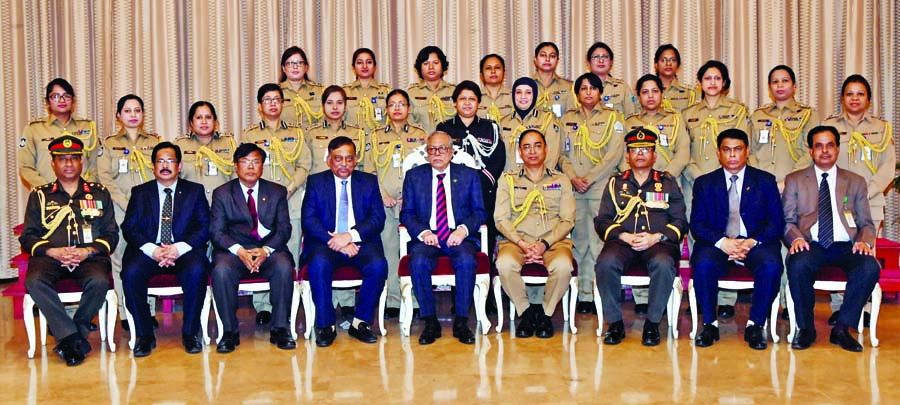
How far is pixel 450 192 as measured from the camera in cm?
595

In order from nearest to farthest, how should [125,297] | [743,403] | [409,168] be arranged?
[743,403], [125,297], [409,168]

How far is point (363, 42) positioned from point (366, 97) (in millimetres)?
1366

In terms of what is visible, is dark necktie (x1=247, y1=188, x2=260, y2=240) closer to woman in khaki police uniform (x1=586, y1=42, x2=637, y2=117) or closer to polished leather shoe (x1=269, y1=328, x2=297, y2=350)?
polished leather shoe (x1=269, y1=328, x2=297, y2=350)

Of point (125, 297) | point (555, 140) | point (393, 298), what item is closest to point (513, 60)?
point (555, 140)

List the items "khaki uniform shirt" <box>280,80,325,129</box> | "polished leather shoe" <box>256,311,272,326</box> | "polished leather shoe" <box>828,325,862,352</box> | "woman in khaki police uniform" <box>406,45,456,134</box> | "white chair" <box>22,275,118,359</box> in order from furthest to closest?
"khaki uniform shirt" <box>280,80,325,129</box>
"woman in khaki police uniform" <box>406,45,456,134</box>
"polished leather shoe" <box>256,311,272,326</box>
"white chair" <box>22,275,118,359</box>
"polished leather shoe" <box>828,325,862,352</box>

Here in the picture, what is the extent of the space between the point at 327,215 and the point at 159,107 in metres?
3.03

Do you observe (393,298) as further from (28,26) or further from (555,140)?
(28,26)

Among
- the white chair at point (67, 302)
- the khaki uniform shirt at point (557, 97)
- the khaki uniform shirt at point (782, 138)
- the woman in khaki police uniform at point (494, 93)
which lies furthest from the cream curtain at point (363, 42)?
the white chair at point (67, 302)

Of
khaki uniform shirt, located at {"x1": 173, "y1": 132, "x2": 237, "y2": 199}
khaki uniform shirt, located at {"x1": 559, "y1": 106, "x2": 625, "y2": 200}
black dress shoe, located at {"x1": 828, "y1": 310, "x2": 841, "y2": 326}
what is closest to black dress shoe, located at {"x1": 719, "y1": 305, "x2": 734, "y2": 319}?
black dress shoe, located at {"x1": 828, "y1": 310, "x2": 841, "y2": 326}

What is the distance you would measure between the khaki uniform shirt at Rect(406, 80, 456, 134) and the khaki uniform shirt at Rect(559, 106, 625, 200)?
2.89 feet

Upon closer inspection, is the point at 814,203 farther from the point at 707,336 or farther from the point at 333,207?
the point at 333,207

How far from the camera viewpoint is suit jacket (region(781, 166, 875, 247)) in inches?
219

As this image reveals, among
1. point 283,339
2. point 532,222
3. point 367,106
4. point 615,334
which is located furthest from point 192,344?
point 615,334

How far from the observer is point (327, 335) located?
550 centimetres
